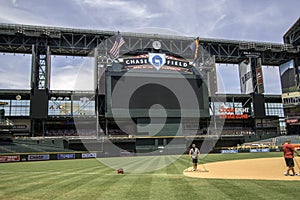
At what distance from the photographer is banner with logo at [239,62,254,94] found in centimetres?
6956

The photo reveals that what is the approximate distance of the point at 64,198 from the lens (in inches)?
394

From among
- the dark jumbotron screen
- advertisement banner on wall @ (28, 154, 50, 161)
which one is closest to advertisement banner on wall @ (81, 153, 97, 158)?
advertisement banner on wall @ (28, 154, 50, 161)

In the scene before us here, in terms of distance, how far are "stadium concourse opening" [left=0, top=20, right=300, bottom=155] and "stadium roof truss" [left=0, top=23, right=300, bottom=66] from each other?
0.73 feet

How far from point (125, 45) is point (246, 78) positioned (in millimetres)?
32937

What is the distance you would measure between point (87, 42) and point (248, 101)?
45.2m

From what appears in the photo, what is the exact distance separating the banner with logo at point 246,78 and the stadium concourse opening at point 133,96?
0.27 meters

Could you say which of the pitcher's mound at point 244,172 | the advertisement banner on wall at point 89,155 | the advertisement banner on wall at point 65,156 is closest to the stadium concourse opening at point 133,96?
the advertisement banner on wall at point 89,155

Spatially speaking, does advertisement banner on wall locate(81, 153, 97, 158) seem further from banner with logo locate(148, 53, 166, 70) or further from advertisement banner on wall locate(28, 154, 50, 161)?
banner with logo locate(148, 53, 166, 70)

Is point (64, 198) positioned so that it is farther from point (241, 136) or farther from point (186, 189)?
point (241, 136)

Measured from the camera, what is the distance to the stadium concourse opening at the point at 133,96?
55125mm

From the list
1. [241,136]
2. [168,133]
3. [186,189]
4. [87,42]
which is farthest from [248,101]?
[186,189]

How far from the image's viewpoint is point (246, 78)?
7100 centimetres

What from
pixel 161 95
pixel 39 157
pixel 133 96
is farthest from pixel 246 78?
pixel 39 157

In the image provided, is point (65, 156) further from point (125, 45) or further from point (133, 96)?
point (125, 45)
